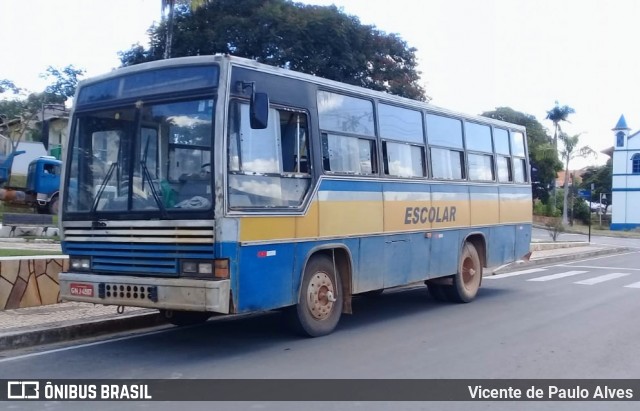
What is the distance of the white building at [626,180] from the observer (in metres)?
58.6

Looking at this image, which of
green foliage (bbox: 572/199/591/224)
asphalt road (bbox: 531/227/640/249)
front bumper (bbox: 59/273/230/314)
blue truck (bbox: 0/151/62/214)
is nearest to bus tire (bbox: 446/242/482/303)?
front bumper (bbox: 59/273/230/314)

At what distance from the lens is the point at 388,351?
8.93 m

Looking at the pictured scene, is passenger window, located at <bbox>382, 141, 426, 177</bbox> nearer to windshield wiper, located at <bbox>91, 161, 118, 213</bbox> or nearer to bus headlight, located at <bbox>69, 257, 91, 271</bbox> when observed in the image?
windshield wiper, located at <bbox>91, 161, 118, 213</bbox>

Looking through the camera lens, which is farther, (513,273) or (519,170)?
(513,273)

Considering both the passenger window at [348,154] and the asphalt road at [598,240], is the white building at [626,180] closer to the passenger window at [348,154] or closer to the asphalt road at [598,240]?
the asphalt road at [598,240]

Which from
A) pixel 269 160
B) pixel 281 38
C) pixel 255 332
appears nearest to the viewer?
pixel 269 160

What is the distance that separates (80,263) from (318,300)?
121 inches

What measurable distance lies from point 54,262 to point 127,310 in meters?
1.39

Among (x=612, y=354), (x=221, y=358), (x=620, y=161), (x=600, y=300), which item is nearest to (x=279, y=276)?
(x=221, y=358)

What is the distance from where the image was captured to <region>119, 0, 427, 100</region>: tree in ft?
99.2

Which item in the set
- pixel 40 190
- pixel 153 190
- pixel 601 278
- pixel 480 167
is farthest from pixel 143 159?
pixel 40 190

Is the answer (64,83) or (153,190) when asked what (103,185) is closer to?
(153,190)

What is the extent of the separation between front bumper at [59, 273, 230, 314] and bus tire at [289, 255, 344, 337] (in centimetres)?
158

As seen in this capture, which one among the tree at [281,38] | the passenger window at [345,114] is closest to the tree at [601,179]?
the tree at [281,38]
